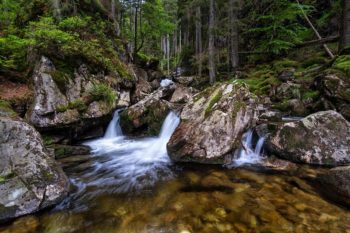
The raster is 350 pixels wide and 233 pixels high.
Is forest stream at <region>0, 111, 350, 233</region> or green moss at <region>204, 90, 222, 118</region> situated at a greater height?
green moss at <region>204, 90, 222, 118</region>

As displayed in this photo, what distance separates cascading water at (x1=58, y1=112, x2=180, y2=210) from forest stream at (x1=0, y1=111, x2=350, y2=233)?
0.9 inches

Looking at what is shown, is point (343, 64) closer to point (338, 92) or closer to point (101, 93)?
point (338, 92)

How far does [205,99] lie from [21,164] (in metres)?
5.21

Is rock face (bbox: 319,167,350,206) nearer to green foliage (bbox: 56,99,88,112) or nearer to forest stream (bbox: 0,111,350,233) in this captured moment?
forest stream (bbox: 0,111,350,233)

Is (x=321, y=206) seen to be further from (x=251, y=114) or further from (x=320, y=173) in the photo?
(x=251, y=114)

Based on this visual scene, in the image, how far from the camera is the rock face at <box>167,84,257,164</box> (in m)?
6.26

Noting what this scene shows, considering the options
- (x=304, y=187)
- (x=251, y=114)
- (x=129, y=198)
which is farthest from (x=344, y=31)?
(x=129, y=198)

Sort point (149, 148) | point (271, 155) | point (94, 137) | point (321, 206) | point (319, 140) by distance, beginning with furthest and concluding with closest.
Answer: point (94, 137) < point (149, 148) < point (271, 155) < point (319, 140) < point (321, 206)

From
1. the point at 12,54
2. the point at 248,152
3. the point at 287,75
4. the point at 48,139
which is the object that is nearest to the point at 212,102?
the point at 248,152

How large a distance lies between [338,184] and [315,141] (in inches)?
64.8

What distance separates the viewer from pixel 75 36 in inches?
367

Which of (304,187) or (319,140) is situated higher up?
(319,140)

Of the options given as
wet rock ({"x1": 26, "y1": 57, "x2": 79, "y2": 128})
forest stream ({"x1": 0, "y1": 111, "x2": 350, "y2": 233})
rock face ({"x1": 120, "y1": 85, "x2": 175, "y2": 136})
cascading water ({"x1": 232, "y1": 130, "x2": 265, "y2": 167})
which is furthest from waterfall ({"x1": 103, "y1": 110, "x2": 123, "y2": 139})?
cascading water ({"x1": 232, "y1": 130, "x2": 265, "y2": 167})

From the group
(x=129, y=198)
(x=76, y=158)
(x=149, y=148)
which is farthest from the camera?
(x=149, y=148)
